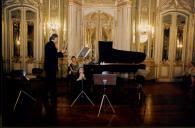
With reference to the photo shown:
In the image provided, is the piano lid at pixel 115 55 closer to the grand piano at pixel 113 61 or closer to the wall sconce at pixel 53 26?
the grand piano at pixel 113 61

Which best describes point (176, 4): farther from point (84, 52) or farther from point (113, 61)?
point (84, 52)

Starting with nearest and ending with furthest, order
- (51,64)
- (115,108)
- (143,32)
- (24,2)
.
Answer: (115,108), (51,64), (24,2), (143,32)

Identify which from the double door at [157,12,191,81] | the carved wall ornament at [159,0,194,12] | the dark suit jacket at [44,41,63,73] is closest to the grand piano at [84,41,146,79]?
the double door at [157,12,191,81]

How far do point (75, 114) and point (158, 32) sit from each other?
293 centimetres

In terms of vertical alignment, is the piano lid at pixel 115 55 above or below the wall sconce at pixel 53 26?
below

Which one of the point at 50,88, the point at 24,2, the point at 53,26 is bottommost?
the point at 50,88

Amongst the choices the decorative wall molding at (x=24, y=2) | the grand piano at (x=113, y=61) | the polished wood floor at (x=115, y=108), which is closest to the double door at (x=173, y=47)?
the polished wood floor at (x=115, y=108)

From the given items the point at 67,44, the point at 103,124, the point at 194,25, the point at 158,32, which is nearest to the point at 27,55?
the point at 67,44

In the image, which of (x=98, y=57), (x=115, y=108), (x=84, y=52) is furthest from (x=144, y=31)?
(x=115, y=108)

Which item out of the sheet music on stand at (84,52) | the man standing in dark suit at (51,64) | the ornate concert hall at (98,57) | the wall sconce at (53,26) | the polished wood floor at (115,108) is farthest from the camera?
the wall sconce at (53,26)

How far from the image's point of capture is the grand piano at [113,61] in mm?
6375

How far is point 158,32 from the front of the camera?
6.62m

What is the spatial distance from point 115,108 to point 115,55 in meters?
1.44

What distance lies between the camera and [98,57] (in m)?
6.56
